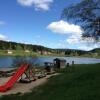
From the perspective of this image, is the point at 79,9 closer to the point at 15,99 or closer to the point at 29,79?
the point at 29,79

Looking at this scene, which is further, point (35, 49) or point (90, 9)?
point (35, 49)

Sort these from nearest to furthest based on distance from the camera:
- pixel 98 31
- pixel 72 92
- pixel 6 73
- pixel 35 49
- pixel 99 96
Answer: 1. pixel 99 96
2. pixel 72 92
3. pixel 98 31
4. pixel 6 73
5. pixel 35 49

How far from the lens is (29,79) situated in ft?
75.4

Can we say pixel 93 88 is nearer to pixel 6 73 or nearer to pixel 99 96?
pixel 99 96

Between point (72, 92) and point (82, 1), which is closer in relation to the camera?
point (72, 92)

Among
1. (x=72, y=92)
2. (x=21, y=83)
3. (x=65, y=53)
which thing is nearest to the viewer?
(x=72, y=92)

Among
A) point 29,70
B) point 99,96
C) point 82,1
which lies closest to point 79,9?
point 82,1

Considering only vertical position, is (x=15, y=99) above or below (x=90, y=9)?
below

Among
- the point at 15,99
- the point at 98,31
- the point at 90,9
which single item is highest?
the point at 90,9

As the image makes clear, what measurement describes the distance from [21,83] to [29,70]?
8.91 ft

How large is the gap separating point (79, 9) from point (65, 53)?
147m

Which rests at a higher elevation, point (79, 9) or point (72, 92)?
point (79, 9)

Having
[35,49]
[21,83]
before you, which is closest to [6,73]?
[21,83]

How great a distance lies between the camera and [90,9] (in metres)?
23.7
